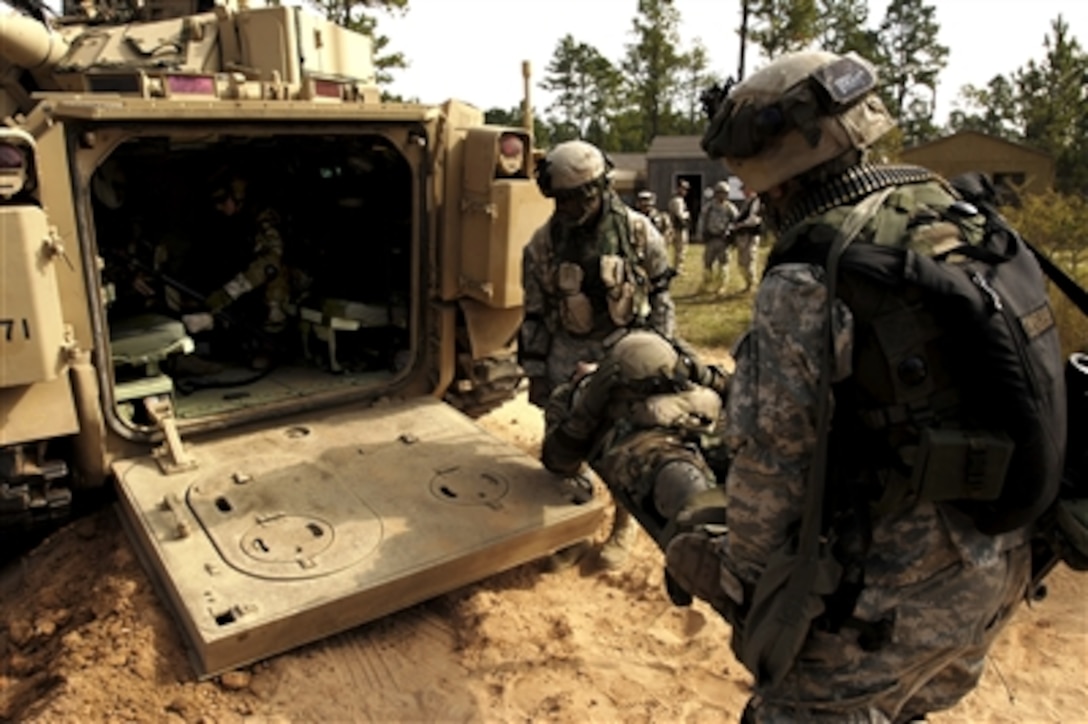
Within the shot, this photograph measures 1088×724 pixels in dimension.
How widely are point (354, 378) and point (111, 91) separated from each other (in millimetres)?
1926

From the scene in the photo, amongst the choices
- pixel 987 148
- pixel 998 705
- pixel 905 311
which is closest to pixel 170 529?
pixel 905 311

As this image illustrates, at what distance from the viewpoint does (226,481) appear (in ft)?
12.8

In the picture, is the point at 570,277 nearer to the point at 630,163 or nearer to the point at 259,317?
the point at 259,317

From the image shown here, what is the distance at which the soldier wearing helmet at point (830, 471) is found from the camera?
71.1 inches

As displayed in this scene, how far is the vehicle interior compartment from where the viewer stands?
5.07m

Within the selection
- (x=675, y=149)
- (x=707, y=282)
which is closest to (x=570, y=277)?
(x=707, y=282)

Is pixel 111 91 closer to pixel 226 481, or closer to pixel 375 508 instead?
pixel 226 481

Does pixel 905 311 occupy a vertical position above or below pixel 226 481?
above

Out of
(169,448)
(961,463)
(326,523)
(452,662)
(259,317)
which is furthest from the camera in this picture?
(259,317)

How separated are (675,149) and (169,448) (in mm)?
24215

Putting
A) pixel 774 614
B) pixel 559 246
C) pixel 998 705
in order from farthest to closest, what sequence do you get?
pixel 559 246 < pixel 998 705 < pixel 774 614

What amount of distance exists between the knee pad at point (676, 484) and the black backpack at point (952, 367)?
0.94 metres

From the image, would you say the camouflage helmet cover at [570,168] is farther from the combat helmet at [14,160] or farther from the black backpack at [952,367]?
the black backpack at [952,367]

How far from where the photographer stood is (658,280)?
4285 millimetres
